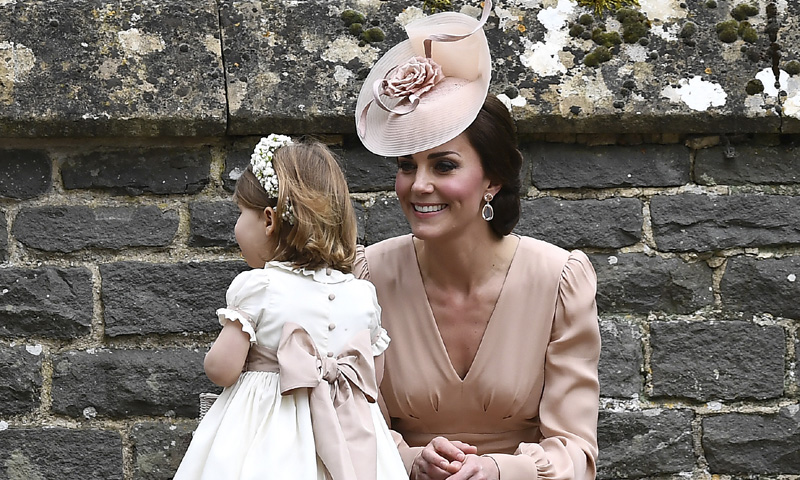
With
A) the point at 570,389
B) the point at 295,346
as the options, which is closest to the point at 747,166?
the point at 570,389

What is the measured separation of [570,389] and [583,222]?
23.9 inches

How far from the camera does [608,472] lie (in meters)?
3.03

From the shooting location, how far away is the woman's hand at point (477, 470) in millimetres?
2451

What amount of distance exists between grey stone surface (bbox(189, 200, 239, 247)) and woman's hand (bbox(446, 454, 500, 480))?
99 centimetres

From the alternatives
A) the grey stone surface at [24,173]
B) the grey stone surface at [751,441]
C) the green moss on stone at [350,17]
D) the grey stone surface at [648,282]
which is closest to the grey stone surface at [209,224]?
the grey stone surface at [24,173]

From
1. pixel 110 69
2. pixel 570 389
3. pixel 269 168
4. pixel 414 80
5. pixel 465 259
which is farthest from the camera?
pixel 110 69

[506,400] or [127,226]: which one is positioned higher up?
[127,226]

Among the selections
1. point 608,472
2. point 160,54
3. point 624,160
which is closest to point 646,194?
point 624,160

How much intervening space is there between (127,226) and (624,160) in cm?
147

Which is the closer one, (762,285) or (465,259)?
(465,259)

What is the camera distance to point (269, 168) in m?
2.39

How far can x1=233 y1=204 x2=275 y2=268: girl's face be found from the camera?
2.41m

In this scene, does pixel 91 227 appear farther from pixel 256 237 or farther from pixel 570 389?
pixel 570 389

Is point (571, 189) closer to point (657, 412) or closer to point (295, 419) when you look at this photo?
point (657, 412)
